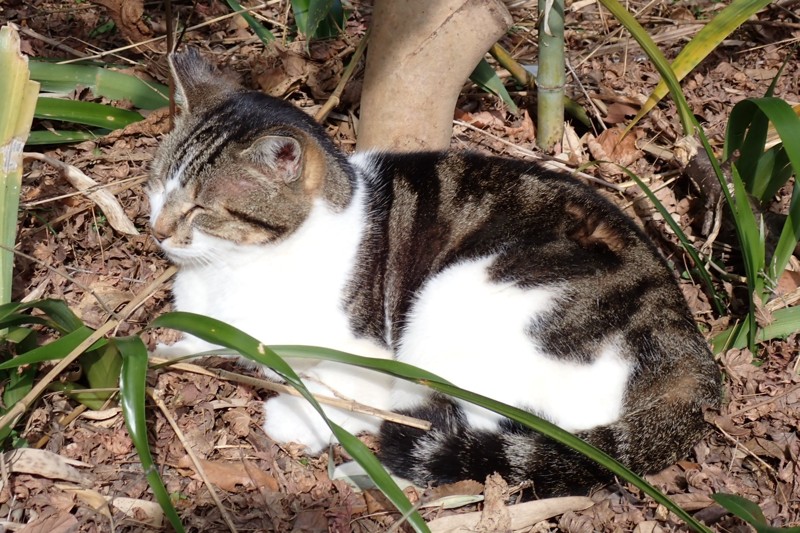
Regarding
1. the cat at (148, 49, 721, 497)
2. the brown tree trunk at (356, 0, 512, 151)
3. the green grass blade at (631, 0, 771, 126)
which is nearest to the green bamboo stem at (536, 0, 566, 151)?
the brown tree trunk at (356, 0, 512, 151)

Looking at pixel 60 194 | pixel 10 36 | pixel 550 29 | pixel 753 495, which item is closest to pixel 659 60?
pixel 550 29

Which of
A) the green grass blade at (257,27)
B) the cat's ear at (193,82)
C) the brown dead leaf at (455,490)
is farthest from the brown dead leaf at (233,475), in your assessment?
the green grass blade at (257,27)

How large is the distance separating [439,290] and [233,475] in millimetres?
901

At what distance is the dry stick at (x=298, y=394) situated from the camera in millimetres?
2434

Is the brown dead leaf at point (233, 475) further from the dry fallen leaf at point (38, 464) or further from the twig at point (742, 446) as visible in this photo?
the twig at point (742, 446)

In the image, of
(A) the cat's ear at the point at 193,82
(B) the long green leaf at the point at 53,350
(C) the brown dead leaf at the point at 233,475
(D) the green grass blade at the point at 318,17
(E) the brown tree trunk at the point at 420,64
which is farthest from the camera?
(D) the green grass blade at the point at 318,17

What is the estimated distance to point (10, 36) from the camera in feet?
8.12

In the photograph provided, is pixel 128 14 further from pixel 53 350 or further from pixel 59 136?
pixel 53 350

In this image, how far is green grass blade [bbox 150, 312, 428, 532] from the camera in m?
2.05

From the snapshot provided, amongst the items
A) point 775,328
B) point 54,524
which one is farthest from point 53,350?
point 775,328

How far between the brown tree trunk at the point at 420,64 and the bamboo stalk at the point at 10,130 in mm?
1409

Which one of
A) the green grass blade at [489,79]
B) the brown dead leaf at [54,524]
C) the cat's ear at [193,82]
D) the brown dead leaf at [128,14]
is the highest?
the brown dead leaf at [128,14]

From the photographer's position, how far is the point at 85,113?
3.41 metres

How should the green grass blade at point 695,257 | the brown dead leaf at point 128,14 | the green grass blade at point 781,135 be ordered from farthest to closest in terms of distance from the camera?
the brown dead leaf at point 128,14 < the green grass blade at point 695,257 < the green grass blade at point 781,135
